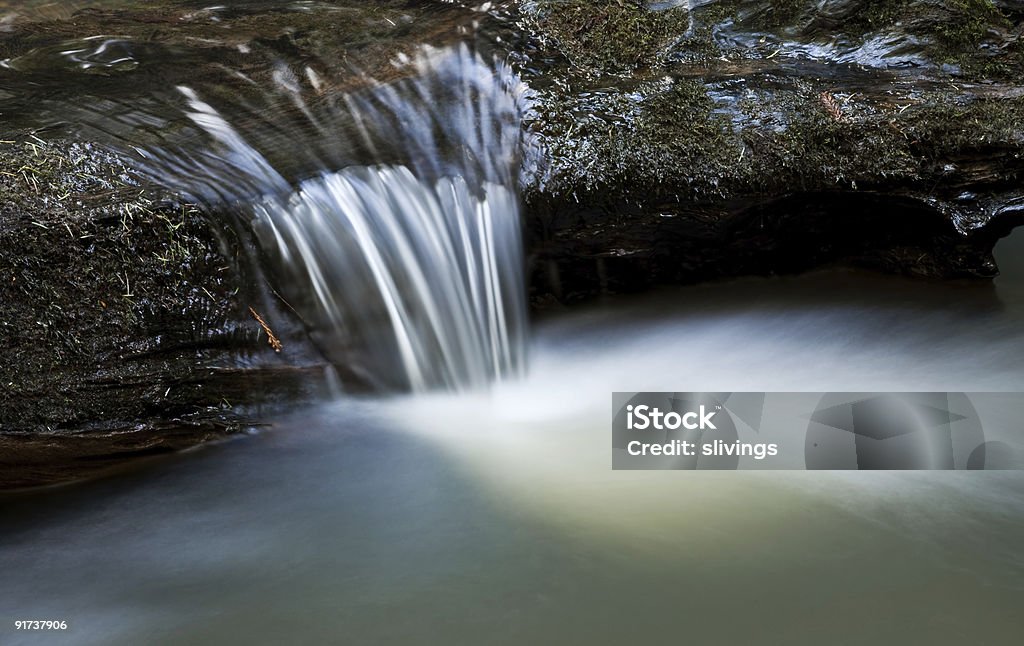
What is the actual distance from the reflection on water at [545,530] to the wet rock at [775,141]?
0.46m

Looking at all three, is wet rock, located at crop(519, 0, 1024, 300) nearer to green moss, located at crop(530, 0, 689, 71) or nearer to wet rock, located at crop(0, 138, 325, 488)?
green moss, located at crop(530, 0, 689, 71)

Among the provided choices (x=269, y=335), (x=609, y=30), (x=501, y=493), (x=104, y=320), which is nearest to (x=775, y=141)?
(x=609, y=30)

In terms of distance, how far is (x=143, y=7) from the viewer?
5.04 metres

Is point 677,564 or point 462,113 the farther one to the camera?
point 462,113

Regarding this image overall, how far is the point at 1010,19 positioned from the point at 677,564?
3486mm

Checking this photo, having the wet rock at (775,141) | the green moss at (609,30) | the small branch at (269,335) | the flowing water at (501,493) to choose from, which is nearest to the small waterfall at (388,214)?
the flowing water at (501,493)

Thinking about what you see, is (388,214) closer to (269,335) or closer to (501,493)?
(269,335)

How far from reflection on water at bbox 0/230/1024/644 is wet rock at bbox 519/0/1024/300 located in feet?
1.50

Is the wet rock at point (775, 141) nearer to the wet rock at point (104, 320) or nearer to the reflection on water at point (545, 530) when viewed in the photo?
the reflection on water at point (545, 530)

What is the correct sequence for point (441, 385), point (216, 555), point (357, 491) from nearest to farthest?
point (216, 555), point (357, 491), point (441, 385)

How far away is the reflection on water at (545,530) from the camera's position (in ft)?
8.19

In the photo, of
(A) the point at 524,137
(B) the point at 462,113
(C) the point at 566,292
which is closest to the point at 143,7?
(B) the point at 462,113

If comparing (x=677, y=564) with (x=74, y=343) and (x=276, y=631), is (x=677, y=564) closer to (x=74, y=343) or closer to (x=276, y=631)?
(x=276, y=631)

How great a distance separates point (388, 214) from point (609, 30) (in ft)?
5.04
